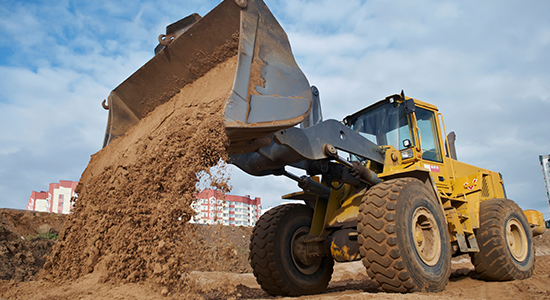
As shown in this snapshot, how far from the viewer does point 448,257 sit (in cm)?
412

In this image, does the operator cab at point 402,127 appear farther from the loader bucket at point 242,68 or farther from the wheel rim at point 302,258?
the loader bucket at point 242,68

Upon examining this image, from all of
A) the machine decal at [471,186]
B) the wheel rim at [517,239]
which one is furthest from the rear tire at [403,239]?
the wheel rim at [517,239]

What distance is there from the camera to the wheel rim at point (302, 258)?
194 inches

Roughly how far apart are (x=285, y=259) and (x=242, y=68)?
274cm

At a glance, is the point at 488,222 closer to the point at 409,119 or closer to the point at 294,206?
the point at 409,119

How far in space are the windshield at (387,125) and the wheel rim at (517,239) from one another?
211cm

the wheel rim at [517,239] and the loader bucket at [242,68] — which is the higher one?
the loader bucket at [242,68]

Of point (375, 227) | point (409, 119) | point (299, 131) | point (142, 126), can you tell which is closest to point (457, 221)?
point (409, 119)

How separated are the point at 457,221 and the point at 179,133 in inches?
146

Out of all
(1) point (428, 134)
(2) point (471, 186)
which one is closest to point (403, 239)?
(1) point (428, 134)

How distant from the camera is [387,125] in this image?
17.1ft

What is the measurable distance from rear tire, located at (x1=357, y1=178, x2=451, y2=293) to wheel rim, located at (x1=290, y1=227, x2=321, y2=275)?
1414 mm

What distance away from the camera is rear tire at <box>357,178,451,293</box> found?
3.51m

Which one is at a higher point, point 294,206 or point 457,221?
point 294,206
